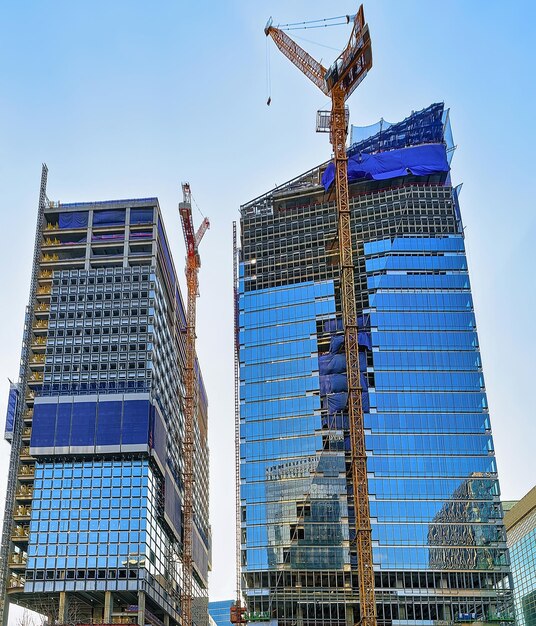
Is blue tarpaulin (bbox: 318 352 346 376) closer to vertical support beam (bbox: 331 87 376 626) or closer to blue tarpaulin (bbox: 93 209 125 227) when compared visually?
vertical support beam (bbox: 331 87 376 626)

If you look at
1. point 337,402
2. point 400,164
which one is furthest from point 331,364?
point 400,164

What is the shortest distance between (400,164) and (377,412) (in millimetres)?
56769

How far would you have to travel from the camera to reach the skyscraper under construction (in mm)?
137750

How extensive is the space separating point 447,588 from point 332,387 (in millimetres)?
40493

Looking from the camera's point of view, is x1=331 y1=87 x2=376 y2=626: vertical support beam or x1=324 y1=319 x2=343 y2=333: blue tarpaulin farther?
x1=324 y1=319 x2=343 y2=333: blue tarpaulin

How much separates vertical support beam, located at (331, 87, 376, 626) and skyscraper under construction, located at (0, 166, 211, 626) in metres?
46.0

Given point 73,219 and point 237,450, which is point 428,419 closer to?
point 237,450

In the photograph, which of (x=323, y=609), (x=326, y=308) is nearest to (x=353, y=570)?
(x=323, y=609)

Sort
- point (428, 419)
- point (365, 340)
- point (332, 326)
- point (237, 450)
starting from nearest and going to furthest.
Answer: point (428, 419) < point (365, 340) < point (332, 326) < point (237, 450)

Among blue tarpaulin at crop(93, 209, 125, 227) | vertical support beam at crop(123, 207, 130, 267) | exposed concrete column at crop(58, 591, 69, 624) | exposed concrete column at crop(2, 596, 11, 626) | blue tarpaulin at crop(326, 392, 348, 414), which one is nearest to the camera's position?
exposed concrete column at crop(58, 591, 69, 624)

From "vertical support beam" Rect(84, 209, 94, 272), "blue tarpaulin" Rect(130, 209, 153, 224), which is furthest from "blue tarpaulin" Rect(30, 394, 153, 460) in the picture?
"blue tarpaulin" Rect(130, 209, 153, 224)

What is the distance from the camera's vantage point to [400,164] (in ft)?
575

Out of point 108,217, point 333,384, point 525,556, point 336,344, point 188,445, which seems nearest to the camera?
point 333,384

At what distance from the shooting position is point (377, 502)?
143 m
